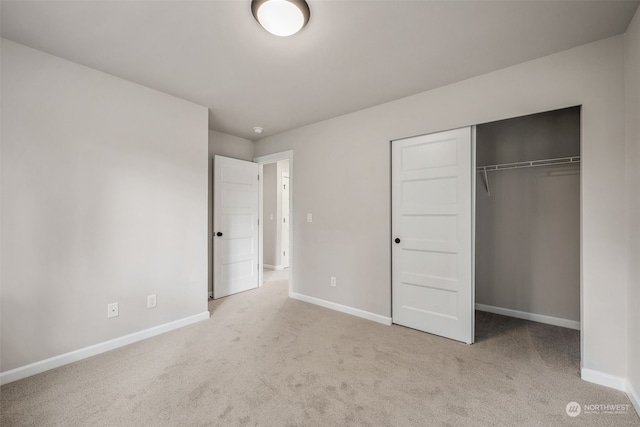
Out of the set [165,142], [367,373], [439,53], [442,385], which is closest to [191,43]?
[165,142]

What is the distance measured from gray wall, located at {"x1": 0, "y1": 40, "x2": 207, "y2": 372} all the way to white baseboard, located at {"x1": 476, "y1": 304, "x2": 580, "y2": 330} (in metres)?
3.57

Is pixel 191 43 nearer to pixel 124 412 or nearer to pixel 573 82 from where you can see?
pixel 124 412

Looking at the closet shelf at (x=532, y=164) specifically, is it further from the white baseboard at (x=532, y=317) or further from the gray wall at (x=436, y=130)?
the white baseboard at (x=532, y=317)

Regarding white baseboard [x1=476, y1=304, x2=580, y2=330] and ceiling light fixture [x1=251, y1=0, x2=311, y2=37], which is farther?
white baseboard [x1=476, y1=304, x2=580, y2=330]

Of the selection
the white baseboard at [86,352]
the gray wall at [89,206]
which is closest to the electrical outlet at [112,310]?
the gray wall at [89,206]

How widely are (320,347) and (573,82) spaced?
3.00 meters

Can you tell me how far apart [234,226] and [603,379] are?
13.5 feet

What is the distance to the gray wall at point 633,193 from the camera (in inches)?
67.0

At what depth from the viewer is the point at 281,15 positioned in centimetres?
166

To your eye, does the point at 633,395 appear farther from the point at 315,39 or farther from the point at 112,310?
the point at 112,310

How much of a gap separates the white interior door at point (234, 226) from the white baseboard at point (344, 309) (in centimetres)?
89

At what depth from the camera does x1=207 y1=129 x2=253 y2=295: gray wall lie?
13.1 feet

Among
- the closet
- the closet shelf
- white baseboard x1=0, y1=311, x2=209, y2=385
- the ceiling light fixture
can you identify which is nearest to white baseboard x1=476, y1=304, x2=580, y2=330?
the closet

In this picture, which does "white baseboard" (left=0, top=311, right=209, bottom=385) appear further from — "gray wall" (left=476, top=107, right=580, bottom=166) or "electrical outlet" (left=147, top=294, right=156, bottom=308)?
"gray wall" (left=476, top=107, right=580, bottom=166)
